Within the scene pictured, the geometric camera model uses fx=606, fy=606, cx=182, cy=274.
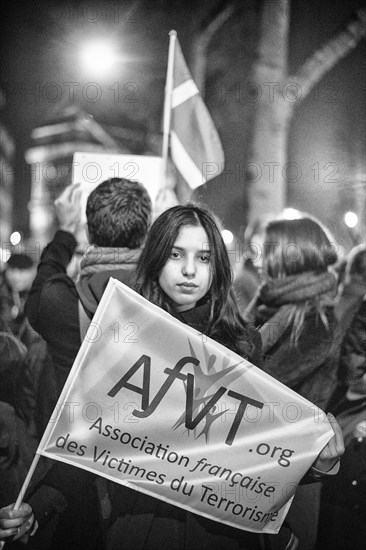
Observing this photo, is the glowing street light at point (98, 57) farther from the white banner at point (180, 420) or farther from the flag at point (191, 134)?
the white banner at point (180, 420)

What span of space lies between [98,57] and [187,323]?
157cm

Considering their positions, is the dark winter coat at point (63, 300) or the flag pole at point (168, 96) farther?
the flag pole at point (168, 96)

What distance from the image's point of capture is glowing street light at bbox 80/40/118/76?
9.59ft

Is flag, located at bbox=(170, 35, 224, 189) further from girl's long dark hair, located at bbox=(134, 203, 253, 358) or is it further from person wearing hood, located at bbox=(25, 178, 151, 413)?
girl's long dark hair, located at bbox=(134, 203, 253, 358)

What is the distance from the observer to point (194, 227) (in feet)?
6.58

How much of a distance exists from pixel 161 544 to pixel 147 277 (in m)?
0.84

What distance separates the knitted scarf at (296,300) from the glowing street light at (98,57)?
1377mm

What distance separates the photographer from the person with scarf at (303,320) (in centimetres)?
236

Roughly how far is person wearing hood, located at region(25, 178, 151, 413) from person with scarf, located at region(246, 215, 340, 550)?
576mm

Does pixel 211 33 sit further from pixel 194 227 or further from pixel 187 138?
pixel 194 227

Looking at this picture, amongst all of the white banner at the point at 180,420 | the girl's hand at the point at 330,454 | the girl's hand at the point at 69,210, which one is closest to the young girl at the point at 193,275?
the white banner at the point at 180,420

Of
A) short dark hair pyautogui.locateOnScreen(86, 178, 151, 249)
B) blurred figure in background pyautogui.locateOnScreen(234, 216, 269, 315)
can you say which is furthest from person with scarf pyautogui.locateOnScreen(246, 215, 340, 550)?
short dark hair pyautogui.locateOnScreen(86, 178, 151, 249)

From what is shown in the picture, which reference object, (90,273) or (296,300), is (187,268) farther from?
(296,300)

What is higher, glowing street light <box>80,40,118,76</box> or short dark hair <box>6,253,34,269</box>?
glowing street light <box>80,40,118,76</box>
